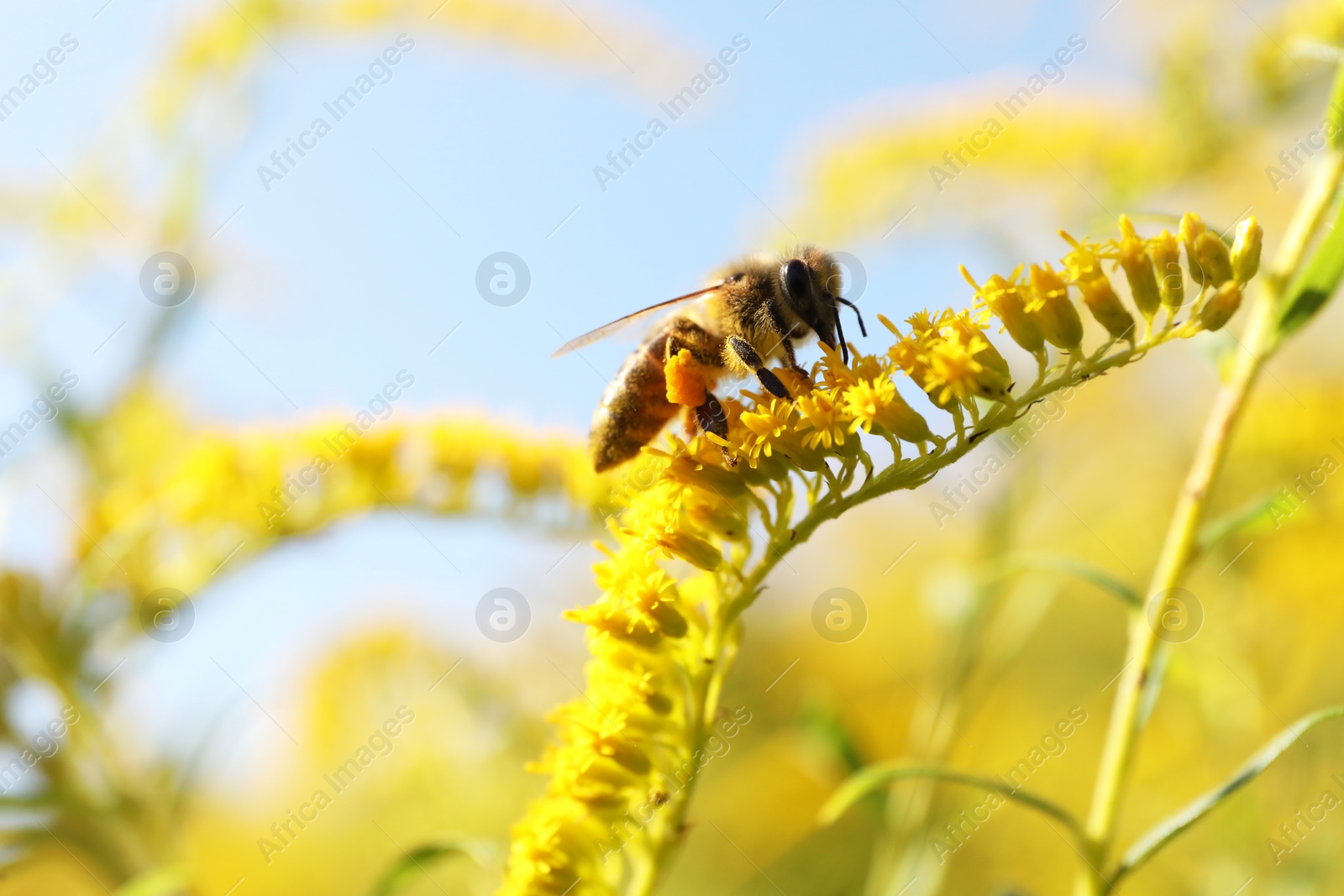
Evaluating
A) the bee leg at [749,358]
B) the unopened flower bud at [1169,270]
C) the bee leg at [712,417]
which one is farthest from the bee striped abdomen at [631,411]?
the unopened flower bud at [1169,270]

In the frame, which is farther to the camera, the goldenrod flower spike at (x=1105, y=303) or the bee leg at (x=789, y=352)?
the bee leg at (x=789, y=352)

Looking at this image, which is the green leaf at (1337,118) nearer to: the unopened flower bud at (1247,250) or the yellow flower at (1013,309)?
the unopened flower bud at (1247,250)

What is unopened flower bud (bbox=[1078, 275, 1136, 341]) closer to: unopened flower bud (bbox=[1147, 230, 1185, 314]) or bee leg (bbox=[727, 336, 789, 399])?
unopened flower bud (bbox=[1147, 230, 1185, 314])

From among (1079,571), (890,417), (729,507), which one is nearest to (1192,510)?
(1079,571)

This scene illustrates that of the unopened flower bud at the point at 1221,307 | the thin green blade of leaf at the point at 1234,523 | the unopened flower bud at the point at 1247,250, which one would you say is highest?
the unopened flower bud at the point at 1247,250

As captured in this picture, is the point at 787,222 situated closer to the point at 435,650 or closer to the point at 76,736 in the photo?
the point at 435,650

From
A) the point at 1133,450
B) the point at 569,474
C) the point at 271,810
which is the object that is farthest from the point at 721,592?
the point at 271,810
